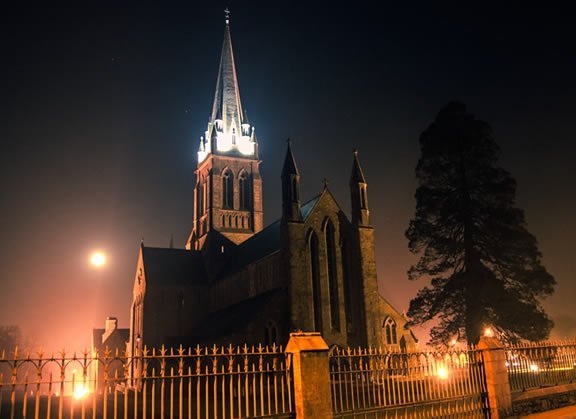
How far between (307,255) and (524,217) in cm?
1412

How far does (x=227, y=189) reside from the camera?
→ 185 feet

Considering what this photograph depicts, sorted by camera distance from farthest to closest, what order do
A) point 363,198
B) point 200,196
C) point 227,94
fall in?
point 227,94
point 200,196
point 363,198

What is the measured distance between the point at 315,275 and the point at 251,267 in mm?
7658

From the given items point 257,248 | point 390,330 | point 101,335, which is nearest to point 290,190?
point 257,248

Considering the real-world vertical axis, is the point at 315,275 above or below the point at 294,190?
below

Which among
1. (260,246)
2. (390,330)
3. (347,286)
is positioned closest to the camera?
(347,286)

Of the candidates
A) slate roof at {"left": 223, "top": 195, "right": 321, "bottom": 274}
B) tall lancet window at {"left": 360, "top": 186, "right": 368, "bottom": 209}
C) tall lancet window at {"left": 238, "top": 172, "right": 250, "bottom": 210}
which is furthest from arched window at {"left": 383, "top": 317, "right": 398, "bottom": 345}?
tall lancet window at {"left": 238, "top": 172, "right": 250, "bottom": 210}

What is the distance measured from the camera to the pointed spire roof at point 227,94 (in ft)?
198

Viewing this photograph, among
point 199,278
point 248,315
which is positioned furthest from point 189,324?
point 248,315

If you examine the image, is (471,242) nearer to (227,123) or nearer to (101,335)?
(227,123)

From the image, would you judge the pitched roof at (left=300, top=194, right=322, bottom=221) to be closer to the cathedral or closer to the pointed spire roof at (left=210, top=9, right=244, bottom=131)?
the cathedral

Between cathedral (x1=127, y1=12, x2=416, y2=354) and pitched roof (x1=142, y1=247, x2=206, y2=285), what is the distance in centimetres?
10

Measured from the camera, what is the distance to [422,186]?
87.4 feet

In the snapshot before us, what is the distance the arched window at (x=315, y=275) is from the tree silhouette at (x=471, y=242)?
28.7ft
